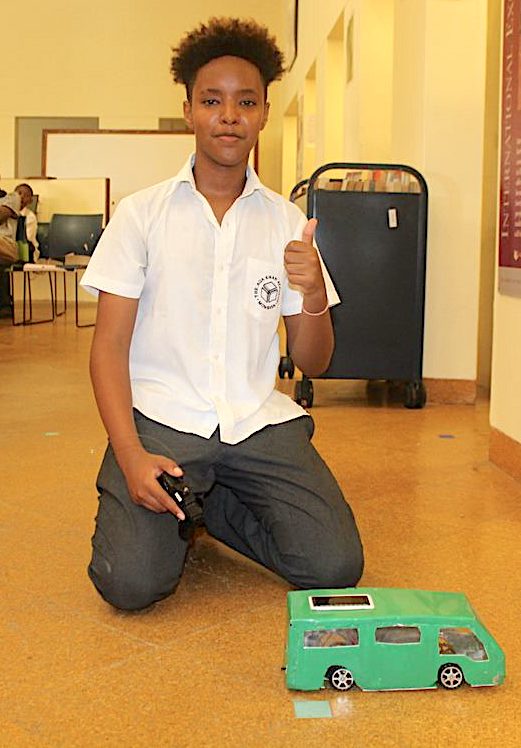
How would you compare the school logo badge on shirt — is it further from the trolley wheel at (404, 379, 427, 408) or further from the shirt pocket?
the trolley wheel at (404, 379, 427, 408)

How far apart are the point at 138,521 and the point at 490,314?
3288 mm

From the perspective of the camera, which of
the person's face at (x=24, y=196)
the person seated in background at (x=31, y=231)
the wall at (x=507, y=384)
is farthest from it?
the person's face at (x=24, y=196)

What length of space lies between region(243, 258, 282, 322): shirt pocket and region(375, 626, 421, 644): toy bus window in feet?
2.23

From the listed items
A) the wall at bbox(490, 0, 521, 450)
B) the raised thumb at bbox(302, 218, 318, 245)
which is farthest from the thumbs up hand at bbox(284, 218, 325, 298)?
the wall at bbox(490, 0, 521, 450)

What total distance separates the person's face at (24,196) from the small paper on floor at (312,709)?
812 cm

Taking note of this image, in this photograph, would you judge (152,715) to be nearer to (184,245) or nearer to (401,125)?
(184,245)

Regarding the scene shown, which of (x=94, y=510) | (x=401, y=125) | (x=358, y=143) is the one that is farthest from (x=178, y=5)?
(x=94, y=510)

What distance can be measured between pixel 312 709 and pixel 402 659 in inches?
5.7

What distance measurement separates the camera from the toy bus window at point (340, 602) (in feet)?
4.81

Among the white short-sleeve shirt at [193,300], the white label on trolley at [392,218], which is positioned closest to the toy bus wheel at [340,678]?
the white short-sleeve shirt at [193,300]

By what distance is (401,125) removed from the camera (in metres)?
4.34

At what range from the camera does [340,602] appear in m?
1.50

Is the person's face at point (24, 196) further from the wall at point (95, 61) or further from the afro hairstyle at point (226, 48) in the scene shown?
the afro hairstyle at point (226, 48)

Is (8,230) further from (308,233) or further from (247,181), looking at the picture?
(308,233)
